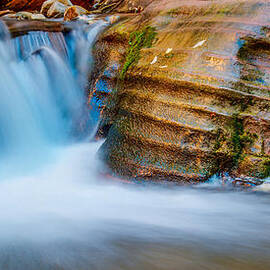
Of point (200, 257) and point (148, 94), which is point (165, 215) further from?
point (148, 94)

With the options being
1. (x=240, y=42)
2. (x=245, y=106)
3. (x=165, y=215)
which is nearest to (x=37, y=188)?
(x=165, y=215)

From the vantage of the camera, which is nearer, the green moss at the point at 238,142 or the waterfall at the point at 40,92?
the green moss at the point at 238,142

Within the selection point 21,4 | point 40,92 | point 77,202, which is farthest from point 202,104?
point 21,4

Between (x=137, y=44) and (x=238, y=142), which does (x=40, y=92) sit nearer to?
(x=137, y=44)

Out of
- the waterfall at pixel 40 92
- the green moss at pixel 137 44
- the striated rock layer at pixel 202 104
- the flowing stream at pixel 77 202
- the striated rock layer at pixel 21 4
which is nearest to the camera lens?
the flowing stream at pixel 77 202

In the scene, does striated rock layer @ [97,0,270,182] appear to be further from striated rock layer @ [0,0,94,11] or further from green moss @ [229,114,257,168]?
striated rock layer @ [0,0,94,11]

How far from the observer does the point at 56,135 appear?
5.10 m

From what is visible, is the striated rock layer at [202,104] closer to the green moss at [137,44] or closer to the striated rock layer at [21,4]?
the green moss at [137,44]

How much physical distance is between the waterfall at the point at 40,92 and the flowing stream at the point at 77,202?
0.02 m

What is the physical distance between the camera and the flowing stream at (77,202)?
6.81 feet

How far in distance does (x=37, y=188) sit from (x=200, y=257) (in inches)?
95.3

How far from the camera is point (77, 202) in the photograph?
3.29m

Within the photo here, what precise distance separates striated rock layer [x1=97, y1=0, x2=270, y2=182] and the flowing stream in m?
0.33

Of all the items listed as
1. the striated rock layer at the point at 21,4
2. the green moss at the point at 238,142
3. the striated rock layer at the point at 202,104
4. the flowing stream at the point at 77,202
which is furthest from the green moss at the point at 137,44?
the striated rock layer at the point at 21,4
